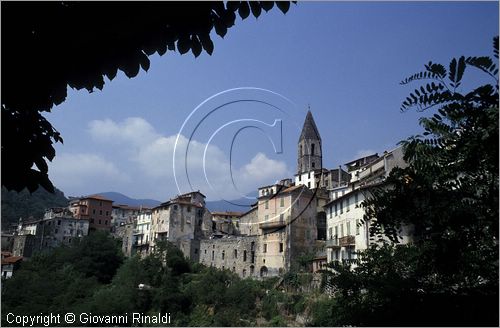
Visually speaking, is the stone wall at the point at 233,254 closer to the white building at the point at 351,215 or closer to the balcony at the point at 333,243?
the white building at the point at 351,215

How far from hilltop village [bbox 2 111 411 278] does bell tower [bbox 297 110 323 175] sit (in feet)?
0.52

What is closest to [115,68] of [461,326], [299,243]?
[461,326]

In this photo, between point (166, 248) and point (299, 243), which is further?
point (166, 248)

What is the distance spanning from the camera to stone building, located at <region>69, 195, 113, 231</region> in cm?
7062

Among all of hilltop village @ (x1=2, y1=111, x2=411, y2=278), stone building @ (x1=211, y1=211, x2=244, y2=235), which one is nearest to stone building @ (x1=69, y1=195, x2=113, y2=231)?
hilltop village @ (x1=2, y1=111, x2=411, y2=278)

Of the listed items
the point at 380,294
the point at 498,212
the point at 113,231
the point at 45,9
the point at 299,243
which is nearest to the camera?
the point at 498,212

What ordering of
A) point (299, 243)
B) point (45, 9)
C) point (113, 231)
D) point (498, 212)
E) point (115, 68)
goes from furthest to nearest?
point (113, 231)
point (299, 243)
point (115, 68)
point (45, 9)
point (498, 212)

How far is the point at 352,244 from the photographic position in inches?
1313

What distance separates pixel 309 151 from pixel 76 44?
221 feet

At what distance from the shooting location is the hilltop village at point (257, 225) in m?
36.8

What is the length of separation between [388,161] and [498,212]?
96.5 ft

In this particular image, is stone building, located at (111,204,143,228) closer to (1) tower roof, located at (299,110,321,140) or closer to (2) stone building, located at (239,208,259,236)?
(2) stone building, located at (239,208,259,236)

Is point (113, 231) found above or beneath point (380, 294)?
above

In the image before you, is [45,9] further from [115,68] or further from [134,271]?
[134,271]
